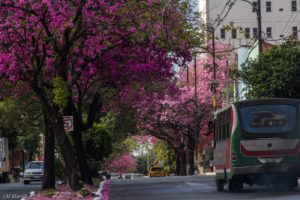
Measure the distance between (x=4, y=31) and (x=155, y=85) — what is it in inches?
403

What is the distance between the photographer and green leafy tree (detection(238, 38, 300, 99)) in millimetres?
34125

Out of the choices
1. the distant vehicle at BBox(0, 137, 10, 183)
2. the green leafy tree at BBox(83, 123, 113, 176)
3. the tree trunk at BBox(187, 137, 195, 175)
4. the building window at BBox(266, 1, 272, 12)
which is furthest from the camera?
the building window at BBox(266, 1, 272, 12)

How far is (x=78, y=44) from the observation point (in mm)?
26422

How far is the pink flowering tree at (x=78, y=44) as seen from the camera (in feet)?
76.9

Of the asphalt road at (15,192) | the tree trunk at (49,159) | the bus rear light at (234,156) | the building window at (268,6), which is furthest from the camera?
the building window at (268,6)

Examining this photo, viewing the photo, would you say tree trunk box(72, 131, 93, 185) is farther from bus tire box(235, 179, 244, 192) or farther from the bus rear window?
the bus rear window

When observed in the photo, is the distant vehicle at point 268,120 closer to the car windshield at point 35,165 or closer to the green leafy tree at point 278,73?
the green leafy tree at point 278,73

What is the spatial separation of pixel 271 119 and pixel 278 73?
40.8 ft

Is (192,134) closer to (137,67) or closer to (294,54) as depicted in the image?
(294,54)

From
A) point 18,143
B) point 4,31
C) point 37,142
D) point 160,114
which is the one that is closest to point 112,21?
point 4,31

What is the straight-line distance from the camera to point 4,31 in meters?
24.1

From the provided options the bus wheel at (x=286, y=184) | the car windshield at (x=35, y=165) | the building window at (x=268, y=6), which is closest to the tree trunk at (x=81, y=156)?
the bus wheel at (x=286, y=184)

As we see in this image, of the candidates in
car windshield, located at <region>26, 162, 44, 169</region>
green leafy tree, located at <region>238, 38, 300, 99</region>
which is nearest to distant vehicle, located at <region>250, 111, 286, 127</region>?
green leafy tree, located at <region>238, 38, 300, 99</region>

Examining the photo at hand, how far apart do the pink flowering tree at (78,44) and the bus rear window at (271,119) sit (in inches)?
144
